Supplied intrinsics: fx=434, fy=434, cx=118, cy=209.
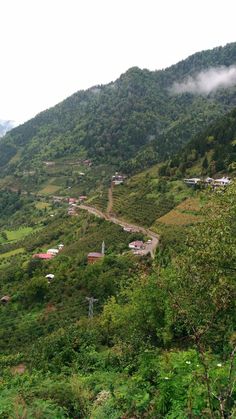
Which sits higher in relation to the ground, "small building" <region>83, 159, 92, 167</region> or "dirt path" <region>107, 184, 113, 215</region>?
"dirt path" <region>107, 184, 113, 215</region>

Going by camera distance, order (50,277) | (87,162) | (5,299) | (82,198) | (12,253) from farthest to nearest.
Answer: (87,162)
(82,198)
(12,253)
(50,277)
(5,299)

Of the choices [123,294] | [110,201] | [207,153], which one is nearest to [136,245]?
[123,294]

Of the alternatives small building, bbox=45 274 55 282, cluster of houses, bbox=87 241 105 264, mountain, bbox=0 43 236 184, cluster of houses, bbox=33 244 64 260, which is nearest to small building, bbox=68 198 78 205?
mountain, bbox=0 43 236 184

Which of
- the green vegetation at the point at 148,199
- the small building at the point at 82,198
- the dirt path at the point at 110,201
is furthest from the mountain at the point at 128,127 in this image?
the green vegetation at the point at 148,199

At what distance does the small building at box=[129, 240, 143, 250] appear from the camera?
49816mm

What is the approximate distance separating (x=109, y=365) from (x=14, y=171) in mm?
156103

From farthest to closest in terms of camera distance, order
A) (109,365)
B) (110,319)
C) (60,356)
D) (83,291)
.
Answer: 1. (83,291)
2. (110,319)
3. (60,356)
4. (109,365)

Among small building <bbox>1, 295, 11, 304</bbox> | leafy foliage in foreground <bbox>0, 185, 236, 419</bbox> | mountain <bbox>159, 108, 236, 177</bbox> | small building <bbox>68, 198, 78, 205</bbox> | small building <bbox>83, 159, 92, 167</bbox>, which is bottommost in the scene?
small building <bbox>68, 198, 78, 205</bbox>

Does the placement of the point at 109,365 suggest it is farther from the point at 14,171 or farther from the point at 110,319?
the point at 14,171

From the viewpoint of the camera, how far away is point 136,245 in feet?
164

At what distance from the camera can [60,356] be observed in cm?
1966

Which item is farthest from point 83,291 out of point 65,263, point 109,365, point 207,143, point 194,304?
point 207,143

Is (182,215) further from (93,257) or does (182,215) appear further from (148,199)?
(93,257)

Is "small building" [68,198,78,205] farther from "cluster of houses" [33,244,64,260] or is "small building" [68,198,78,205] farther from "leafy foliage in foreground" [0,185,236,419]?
"leafy foliage in foreground" [0,185,236,419]
